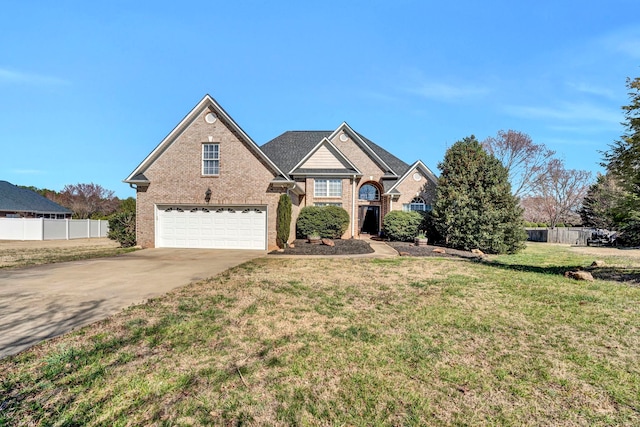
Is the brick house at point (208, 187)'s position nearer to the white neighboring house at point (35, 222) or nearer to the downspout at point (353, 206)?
the downspout at point (353, 206)

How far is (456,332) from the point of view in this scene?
15.8 ft

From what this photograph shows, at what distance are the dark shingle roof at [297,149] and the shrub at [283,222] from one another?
7510mm

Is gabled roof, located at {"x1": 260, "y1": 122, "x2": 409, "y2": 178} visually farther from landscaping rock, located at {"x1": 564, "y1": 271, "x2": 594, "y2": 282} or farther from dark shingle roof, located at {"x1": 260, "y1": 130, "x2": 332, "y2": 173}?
landscaping rock, located at {"x1": 564, "y1": 271, "x2": 594, "y2": 282}

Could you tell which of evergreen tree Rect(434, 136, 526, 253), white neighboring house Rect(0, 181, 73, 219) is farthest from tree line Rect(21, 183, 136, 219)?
evergreen tree Rect(434, 136, 526, 253)

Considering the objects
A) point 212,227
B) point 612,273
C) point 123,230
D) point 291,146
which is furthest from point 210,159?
point 612,273

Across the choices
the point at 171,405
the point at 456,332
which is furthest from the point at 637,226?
the point at 171,405

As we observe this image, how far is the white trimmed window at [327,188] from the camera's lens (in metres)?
21.9

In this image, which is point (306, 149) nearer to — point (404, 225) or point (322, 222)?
point (322, 222)

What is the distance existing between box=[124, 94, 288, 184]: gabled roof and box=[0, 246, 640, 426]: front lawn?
34.3 ft

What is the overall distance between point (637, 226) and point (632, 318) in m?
6.11

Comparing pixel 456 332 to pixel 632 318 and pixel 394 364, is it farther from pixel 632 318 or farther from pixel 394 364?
pixel 632 318

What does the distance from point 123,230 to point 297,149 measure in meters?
13.7

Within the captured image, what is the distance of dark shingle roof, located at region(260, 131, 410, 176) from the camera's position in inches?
977

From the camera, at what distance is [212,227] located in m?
16.7
